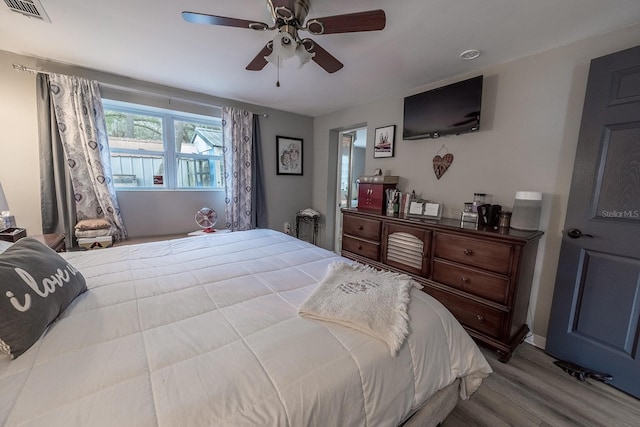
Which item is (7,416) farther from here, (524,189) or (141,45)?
(524,189)

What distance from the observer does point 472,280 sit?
6.36 feet

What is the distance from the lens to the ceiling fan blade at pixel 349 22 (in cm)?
127

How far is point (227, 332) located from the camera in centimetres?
91

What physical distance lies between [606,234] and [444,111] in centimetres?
151

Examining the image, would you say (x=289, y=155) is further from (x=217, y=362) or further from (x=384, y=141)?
(x=217, y=362)

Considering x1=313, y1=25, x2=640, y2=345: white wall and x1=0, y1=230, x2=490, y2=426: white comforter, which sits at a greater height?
x1=313, y1=25, x2=640, y2=345: white wall

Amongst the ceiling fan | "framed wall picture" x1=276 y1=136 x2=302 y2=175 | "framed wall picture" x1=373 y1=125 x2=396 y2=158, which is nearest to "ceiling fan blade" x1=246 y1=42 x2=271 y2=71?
the ceiling fan

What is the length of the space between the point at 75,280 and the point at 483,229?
8.37 feet

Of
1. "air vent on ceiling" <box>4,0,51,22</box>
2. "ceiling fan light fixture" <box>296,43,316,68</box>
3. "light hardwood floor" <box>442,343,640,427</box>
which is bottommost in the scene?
"light hardwood floor" <box>442,343,640,427</box>

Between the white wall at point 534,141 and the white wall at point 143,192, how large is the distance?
211cm

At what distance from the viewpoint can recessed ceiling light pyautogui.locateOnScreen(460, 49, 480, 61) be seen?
6.23 ft

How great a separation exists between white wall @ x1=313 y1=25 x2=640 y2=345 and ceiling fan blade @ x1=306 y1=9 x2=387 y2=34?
1461mm

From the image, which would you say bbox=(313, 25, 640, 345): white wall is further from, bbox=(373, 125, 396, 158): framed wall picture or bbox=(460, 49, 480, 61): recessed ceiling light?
bbox=(373, 125, 396, 158): framed wall picture

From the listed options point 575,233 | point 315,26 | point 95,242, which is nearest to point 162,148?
point 95,242
